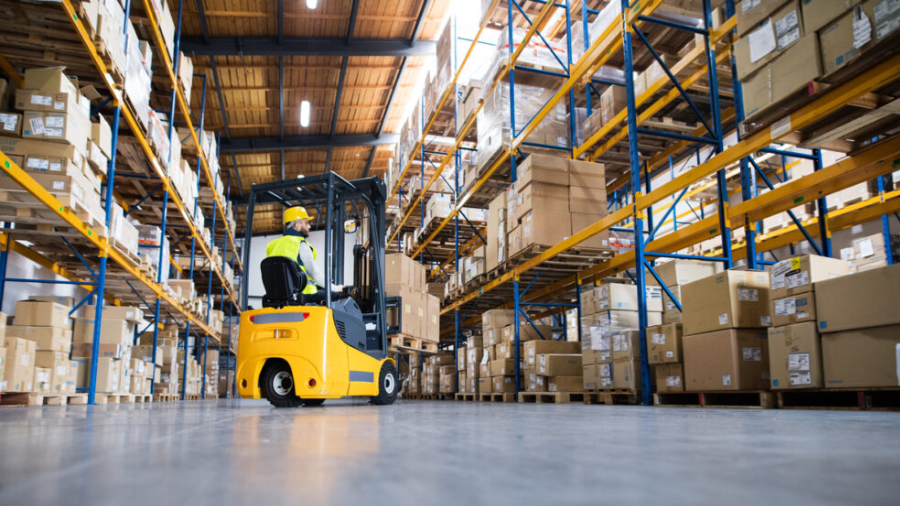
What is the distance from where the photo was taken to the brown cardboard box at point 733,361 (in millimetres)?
4609

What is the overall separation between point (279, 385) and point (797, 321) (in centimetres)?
394

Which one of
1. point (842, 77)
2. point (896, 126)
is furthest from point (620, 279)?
point (842, 77)

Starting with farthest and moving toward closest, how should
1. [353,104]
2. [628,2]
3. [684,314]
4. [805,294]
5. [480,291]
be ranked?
[353,104] → [480,291] → [628,2] → [684,314] → [805,294]

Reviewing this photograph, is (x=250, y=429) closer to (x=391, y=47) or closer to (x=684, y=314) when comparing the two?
(x=684, y=314)

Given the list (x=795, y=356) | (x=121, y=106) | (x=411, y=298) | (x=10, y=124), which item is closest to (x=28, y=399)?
(x=10, y=124)

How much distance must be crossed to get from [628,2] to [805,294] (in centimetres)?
396

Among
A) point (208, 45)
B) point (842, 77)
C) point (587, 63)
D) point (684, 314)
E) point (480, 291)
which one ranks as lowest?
point (684, 314)

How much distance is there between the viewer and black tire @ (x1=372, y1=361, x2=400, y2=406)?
589 cm

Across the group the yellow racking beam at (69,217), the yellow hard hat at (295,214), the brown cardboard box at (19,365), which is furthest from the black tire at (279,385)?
the brown cardboard box at (19,365)

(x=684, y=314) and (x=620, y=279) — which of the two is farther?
(x=620, y=279)

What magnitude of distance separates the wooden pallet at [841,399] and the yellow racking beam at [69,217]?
5.85 meters

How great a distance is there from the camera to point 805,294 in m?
4.16

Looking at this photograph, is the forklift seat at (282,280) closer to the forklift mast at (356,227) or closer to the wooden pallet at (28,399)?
the forklift mast at (356,227)

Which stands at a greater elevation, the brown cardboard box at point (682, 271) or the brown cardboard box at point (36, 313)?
the brown cardboard box at point (682, 271)
